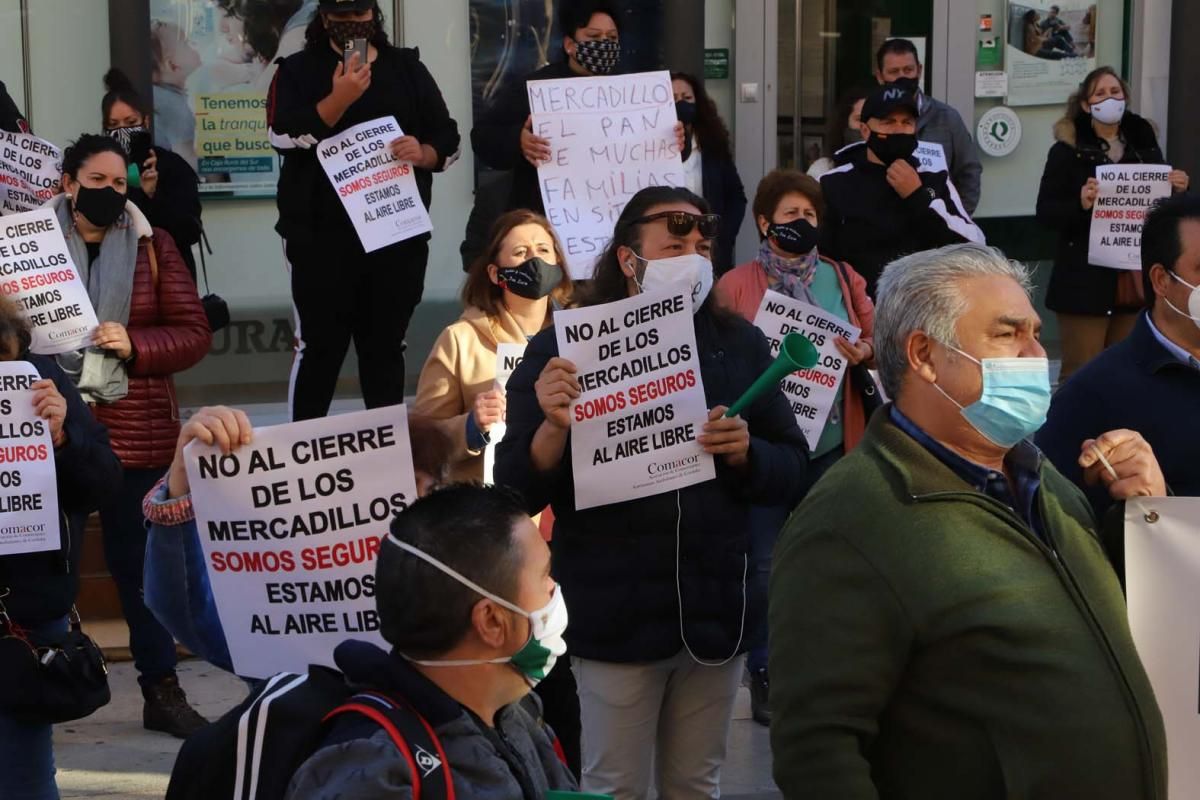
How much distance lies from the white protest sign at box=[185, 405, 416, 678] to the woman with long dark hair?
4.33 metres

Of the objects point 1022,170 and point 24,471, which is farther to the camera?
point 1022,170

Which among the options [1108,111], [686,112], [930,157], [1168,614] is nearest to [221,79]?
[686,112]

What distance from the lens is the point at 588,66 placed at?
7371mm

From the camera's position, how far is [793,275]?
6.54 m

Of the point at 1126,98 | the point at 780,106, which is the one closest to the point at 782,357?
the point at 1126,98

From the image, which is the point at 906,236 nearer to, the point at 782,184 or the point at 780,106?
the point at 782,184

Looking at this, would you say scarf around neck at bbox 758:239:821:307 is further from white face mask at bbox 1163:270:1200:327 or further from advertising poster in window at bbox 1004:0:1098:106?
advertising poster in window at bbox 1004:0:1098:106

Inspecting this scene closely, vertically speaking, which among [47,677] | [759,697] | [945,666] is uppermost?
[945,666]

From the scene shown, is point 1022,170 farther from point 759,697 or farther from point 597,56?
point 759,697

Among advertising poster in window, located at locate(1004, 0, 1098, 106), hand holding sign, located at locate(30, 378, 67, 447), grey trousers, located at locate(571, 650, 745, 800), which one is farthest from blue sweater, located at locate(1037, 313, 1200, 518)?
advertising poster in window, located at locate(1004, 0, 1098, 106)

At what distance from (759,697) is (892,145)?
93.3 inches

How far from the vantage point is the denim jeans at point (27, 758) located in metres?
4.70

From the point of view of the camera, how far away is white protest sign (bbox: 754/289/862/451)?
245 inches

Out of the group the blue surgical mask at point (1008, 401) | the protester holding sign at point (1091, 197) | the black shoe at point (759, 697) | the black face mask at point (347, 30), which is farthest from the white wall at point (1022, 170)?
the blue surgical mask at point (1008, 401)
